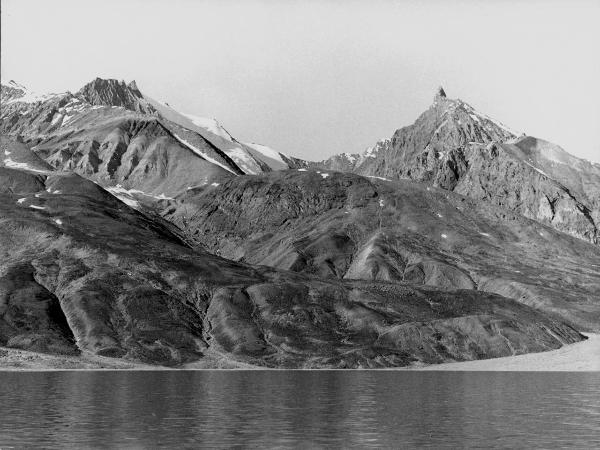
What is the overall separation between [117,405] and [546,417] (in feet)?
215

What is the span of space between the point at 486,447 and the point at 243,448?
2523 centimetres

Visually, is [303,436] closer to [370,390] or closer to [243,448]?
[243,448]

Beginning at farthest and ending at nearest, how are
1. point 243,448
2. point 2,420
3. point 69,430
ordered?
1. point 2,420
2. point 69,430
3. point 243,448

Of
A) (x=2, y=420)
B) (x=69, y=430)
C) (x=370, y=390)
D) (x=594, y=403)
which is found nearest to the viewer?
(x=69, y=430)

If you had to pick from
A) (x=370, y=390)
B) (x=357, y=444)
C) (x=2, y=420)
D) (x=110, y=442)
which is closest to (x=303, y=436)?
(x=357, y=444)

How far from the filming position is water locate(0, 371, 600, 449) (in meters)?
92.6

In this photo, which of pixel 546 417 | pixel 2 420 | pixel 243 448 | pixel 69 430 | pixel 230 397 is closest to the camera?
pixel 243 448

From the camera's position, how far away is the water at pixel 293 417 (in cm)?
9262

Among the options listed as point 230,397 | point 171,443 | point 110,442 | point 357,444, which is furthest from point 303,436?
point 230,397

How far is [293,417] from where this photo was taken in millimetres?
118000

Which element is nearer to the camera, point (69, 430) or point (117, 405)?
point (69, 430)

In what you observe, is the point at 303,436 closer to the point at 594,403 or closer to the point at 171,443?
the point at 171,443

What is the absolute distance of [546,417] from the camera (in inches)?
4678

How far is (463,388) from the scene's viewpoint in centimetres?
19062
